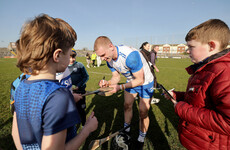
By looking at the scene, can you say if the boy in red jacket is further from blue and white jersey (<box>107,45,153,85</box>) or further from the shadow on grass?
the shadow on grass

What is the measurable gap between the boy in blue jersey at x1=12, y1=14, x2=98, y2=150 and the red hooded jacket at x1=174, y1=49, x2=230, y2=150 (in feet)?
4.20

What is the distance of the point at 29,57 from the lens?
0.82 m

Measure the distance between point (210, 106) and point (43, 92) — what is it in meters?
1.65

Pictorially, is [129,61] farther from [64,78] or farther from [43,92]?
[43,92]

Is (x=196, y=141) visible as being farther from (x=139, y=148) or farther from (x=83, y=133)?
(x=139, y=148)

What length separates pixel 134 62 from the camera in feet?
8.29

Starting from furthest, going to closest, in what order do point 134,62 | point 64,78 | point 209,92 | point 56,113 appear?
1. point 134,62
2. point 64,78
3. point 209,92
4. point 56,113

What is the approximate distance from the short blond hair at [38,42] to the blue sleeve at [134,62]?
1.81 metres

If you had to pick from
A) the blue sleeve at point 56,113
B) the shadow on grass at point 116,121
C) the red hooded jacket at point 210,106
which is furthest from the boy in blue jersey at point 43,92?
the shadow on grass at point 116,121

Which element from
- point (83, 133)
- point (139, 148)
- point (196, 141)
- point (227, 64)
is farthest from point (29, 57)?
point (139, 148)

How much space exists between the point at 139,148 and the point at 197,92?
2.18 m

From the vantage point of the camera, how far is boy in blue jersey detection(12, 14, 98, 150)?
784 millimetres

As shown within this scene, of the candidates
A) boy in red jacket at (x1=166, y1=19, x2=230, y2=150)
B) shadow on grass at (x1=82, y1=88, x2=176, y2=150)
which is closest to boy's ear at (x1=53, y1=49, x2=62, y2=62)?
boy in red jacket at (x1=166, y1=19, x2=230, y2=150)

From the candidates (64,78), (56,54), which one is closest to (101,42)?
(64,78)
